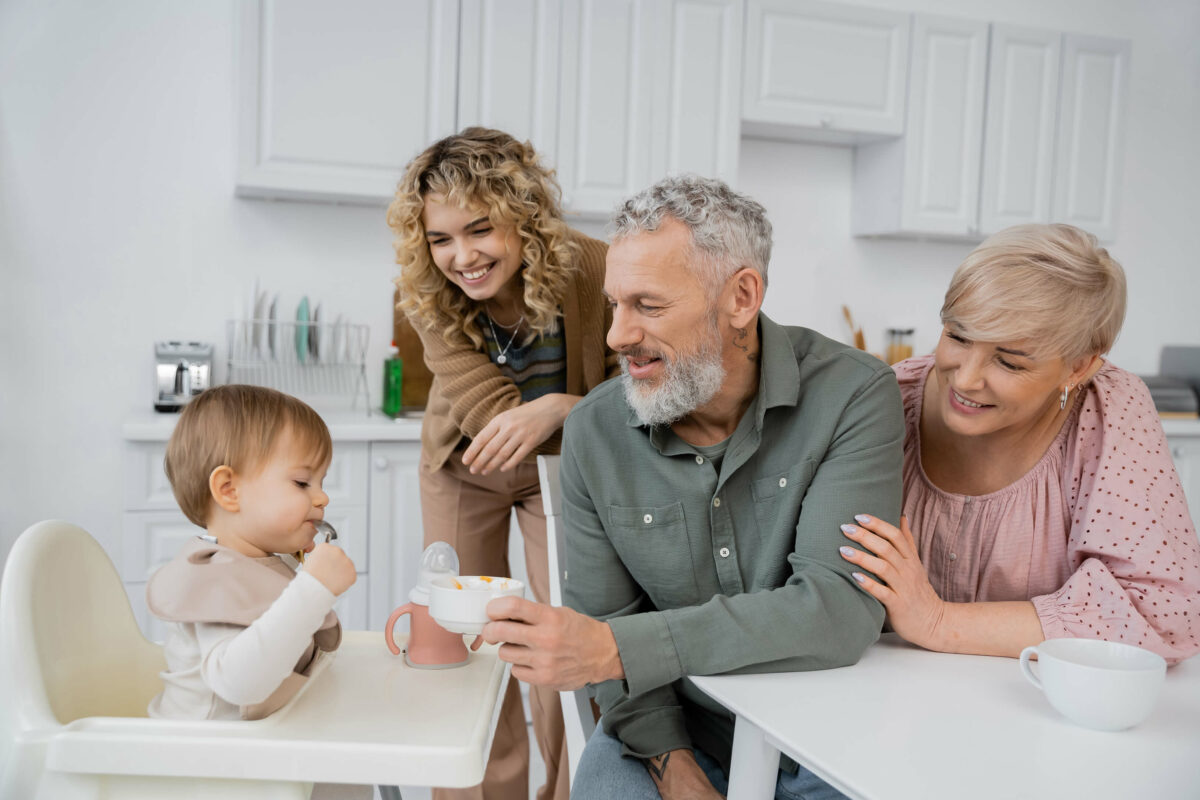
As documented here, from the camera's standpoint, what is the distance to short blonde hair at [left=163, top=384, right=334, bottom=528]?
1.21m

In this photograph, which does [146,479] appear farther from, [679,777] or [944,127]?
[944,127]

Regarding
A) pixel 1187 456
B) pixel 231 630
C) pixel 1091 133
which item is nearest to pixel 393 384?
pixel 231 630

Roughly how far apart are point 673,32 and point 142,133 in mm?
1700

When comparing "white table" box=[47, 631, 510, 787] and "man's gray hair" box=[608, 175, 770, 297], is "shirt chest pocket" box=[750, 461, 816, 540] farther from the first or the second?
"white table" box=[47, 631, 510, 787]

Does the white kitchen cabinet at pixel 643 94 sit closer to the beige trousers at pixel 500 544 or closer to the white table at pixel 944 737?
the beige trousers at pixel 500 544

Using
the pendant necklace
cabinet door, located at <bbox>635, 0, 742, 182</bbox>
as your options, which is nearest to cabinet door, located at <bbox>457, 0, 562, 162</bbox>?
cabinet door, located at <bbox>635, 0, 742, 182</bbox>

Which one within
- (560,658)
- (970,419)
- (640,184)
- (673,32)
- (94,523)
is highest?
(673,32)

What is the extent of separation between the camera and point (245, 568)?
1141mm

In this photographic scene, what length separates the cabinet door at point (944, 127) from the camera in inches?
132

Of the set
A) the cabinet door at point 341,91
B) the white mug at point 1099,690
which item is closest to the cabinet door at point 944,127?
the cabinet door at point 341,91

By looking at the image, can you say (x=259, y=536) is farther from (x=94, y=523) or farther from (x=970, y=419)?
(x=94, y=523)

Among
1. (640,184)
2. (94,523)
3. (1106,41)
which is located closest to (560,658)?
(640,184)

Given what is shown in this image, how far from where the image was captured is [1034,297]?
1.31 metres

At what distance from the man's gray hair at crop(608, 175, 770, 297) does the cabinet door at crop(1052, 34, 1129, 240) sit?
2.68 metres
